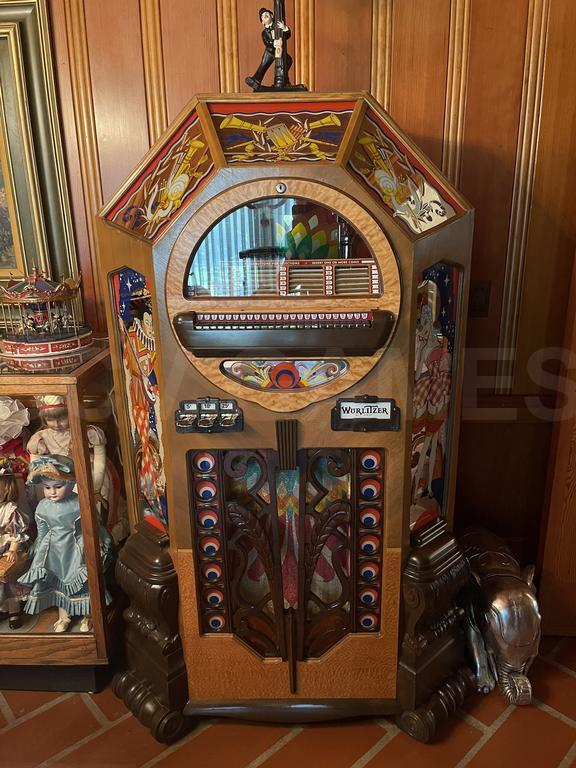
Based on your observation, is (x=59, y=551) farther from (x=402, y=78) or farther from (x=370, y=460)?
(x=402, y=78)

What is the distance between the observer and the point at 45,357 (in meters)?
1.70

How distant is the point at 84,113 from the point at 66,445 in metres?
1.14

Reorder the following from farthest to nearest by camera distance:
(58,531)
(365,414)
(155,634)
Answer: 1. (58,531)
2. (155,634)
3. (365,414)

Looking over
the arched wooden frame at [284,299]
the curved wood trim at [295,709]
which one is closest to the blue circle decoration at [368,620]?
the curved wood trim at [295,709]

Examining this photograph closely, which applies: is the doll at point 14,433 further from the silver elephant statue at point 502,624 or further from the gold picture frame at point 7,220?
the silver elephant statue at point 502,624

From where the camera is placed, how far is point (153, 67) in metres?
1.92

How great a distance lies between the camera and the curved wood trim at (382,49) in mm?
1848

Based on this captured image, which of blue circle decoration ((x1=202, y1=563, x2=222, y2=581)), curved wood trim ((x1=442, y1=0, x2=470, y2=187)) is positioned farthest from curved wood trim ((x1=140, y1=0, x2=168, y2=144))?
blue circle decoration ((x1=202, y1=563, x2=222, y2=581))

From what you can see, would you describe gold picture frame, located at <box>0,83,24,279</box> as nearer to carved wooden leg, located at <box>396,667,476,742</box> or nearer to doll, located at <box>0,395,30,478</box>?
doll, located at <box>0,395,30,478</box>

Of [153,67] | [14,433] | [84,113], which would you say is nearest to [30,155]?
[84,113]

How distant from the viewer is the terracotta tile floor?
1.65m

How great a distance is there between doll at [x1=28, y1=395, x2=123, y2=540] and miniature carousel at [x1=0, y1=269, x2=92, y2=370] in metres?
0.13

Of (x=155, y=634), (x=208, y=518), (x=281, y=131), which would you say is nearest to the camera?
(x=281, y=131)

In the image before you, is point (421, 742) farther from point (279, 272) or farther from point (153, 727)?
point (279, 272)
